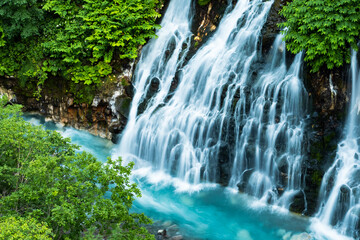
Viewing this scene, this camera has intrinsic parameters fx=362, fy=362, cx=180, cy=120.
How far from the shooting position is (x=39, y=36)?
19719mm

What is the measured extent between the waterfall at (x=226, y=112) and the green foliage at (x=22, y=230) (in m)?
8.04

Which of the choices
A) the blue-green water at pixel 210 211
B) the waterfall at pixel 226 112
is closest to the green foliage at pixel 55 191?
the blue-green water at pixel 210 211

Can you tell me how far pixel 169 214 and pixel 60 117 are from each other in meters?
9.38

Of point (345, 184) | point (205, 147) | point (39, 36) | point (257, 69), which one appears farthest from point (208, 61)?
point (39, 36)

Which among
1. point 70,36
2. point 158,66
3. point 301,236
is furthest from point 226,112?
point 70,36

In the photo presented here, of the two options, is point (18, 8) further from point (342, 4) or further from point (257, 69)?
point (342, 4)

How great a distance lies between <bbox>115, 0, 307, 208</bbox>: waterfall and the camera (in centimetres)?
1347

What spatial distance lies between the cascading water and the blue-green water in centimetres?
85

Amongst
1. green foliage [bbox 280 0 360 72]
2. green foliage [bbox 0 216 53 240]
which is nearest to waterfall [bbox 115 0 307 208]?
green foliage [bbox 280 0 360 72]

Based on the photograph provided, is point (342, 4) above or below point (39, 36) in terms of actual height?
above

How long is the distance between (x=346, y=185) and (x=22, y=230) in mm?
9940

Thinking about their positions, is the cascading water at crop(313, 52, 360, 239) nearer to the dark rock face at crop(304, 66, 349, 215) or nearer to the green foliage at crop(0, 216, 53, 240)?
the dark rock face at crop(304, 66, 349, 215)

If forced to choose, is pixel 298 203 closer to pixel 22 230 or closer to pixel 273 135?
pixel 273 135

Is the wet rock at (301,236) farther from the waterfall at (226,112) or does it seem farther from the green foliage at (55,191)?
the green foliage at (55,191)
